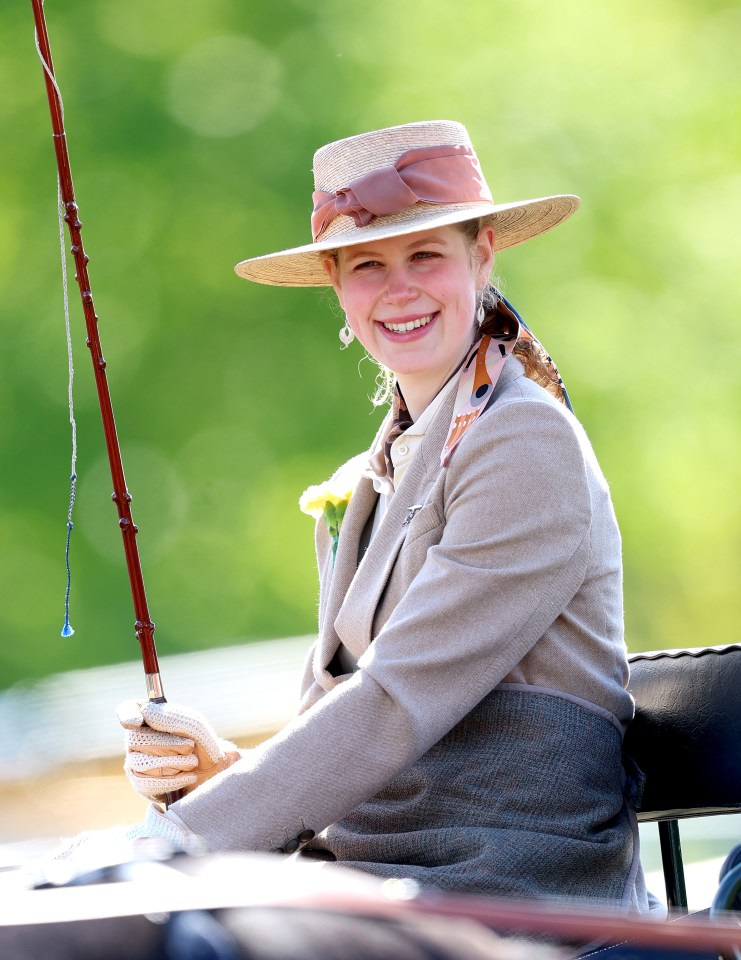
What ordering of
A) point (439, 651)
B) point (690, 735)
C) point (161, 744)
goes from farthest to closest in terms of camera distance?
point (161, 744) → point (690, 735) → point (439, 651)

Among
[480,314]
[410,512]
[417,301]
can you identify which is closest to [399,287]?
[417,301]

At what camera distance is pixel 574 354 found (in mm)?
9688

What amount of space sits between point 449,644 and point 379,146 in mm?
819

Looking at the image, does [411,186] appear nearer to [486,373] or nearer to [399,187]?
[399,187]

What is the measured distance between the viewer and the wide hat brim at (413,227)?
2.15 m

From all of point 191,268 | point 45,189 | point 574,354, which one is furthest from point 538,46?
point 45,189

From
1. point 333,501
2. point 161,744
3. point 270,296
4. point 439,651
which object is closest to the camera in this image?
point 439,651

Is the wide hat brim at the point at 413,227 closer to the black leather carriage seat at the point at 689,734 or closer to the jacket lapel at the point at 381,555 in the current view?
the jacket lapel at the point at 381,555

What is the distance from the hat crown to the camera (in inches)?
86.7

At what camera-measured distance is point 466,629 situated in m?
1.88

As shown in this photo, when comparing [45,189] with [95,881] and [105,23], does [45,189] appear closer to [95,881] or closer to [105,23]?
[105,23]

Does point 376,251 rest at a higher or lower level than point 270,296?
lower

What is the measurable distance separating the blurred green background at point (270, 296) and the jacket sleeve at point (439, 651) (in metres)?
7.53

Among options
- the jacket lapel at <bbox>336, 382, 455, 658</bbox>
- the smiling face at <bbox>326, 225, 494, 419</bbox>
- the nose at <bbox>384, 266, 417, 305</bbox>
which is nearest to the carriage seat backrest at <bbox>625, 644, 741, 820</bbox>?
the jacket lapel at <bbox>336, 382, 455, 658</bbox>
